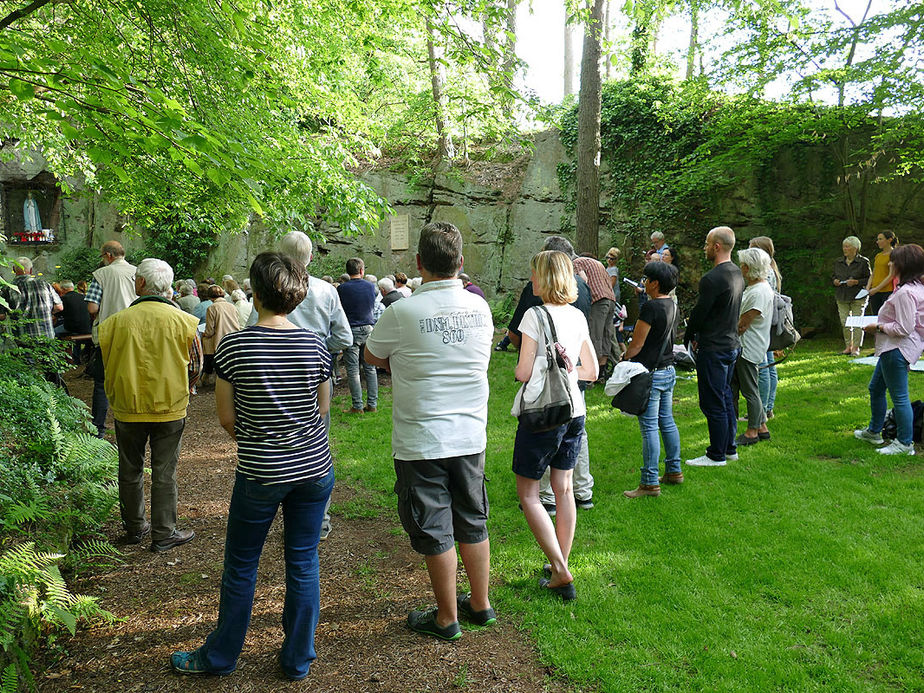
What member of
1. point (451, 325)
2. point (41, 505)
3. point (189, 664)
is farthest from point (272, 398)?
point (41, 505)

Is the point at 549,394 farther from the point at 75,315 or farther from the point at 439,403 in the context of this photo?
the point at 75,315

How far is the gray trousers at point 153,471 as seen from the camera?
13.1 ft

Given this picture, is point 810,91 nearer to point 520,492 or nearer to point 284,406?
point 520,492

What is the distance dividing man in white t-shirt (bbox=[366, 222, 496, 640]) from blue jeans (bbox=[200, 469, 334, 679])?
17.2 inches

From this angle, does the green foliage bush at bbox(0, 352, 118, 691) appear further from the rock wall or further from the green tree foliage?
the rock wall

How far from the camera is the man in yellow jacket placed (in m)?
3.87

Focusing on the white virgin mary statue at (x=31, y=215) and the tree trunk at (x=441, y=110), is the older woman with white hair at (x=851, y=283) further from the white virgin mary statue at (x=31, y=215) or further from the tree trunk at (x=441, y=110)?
the white virgin mary statue at (x=31, y=215)

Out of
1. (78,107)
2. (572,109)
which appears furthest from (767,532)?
(572,109)

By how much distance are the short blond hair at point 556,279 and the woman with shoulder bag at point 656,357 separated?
138 cm

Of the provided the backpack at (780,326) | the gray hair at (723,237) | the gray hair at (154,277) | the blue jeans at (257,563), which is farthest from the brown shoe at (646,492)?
the gray hair at (154,277)

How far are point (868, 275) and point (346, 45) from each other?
9512 mm

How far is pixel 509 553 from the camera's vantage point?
3965 mm

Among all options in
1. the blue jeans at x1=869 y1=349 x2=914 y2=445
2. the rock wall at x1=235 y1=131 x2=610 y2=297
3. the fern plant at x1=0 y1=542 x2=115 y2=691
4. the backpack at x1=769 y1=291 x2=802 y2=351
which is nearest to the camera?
the fern plant at x1=0 y1=542 x2=115 y2=691

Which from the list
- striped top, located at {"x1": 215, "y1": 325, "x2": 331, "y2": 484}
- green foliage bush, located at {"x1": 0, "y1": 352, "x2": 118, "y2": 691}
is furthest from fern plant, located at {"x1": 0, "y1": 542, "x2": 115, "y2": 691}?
striped top, located at {"x1": 215, "y1": 325, "x2": 331, "y2": 484}
